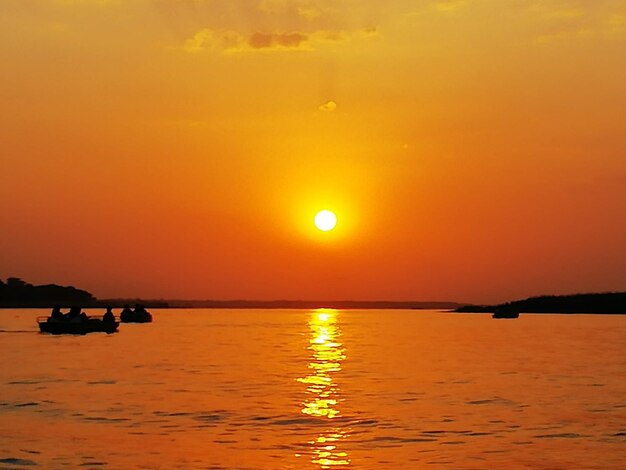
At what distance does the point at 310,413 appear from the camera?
42.4 meters

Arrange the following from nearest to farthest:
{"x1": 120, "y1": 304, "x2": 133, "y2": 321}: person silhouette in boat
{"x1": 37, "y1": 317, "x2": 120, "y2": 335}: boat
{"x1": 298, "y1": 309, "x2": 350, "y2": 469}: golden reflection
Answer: {"x1": 298, "y1": 309, "x2": 350, "y2": 469}: golden reflection → {"x1": 37, "y1": 317, "x2": 120, "y2": 335}: boat → {"x1": 120, "y1": 304, "x2": 133, "y2": 321}: person silhouette in boat

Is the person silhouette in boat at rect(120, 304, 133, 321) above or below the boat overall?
above

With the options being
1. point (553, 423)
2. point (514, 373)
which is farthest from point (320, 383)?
point (553, 423)

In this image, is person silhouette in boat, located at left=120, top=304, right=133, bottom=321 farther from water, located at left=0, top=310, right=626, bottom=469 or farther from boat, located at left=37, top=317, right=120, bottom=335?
water, located at left=0, top=310, right=626, bottom=469

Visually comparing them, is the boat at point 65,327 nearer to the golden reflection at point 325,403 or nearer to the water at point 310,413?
the water at point 310,413

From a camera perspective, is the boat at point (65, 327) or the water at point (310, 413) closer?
the water at point (310, 413)

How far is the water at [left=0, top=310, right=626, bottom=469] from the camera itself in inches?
1244

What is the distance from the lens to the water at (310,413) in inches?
1244

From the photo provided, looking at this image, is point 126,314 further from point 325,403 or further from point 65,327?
point 325,403

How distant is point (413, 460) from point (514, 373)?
118ft

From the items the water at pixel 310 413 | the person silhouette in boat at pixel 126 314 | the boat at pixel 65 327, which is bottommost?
the water at pixel 310 413

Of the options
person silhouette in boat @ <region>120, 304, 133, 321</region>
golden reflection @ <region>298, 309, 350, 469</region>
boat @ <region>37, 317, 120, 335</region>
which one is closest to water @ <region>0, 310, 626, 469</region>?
golden reflection @ <region>298, 309, 350, 469</region>

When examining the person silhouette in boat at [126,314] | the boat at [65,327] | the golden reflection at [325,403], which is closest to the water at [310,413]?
the golden reflection at [325,403]

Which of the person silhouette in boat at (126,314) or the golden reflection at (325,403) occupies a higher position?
the person silhouette in boat at (126,314)
